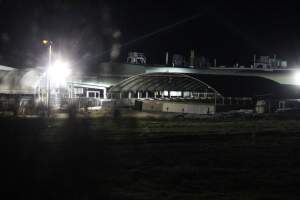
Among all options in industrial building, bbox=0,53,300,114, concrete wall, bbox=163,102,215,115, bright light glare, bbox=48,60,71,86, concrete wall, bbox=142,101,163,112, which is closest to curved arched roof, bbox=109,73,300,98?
industrial building, bbox=0,53,300,114

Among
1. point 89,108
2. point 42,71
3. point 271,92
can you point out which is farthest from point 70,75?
point 271,92

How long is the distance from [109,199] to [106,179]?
1.63 meters

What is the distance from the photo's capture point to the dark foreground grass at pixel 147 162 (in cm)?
859

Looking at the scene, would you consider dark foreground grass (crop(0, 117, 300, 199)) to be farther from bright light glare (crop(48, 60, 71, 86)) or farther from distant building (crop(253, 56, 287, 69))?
distant building (crop(253, 56, 287, 69))

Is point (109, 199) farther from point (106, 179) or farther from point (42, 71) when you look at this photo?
point (42, 71)

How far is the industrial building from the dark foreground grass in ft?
36.7

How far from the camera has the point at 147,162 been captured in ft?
38.8

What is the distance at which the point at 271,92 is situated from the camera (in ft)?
135

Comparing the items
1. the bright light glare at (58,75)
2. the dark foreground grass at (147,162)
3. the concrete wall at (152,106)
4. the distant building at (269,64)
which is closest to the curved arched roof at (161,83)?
the concrete wall at (152,106)

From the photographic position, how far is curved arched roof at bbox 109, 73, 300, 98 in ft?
122

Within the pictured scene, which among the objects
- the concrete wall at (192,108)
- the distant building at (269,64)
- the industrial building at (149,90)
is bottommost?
the concrete wall at (192,108)

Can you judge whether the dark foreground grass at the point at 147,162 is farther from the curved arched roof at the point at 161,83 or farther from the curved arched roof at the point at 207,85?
the curved arched roof at the point at 161,83

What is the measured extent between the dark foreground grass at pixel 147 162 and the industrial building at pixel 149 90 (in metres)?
11.2

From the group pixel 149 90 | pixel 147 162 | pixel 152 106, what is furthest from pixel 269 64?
pixel 147 162
